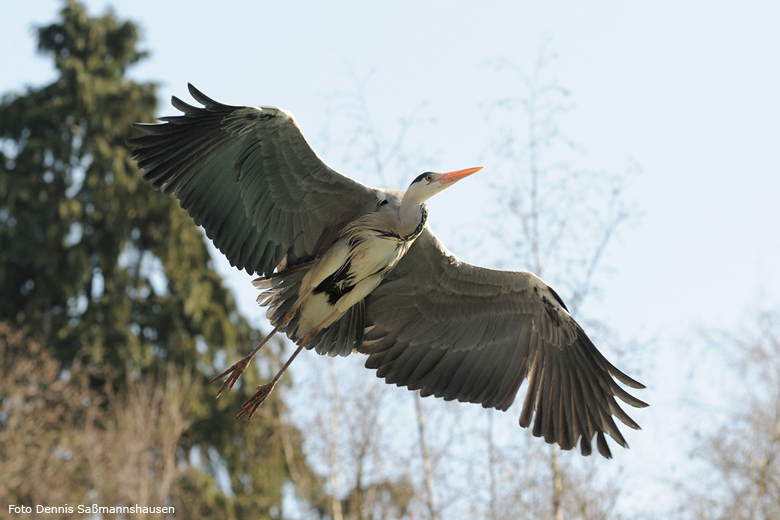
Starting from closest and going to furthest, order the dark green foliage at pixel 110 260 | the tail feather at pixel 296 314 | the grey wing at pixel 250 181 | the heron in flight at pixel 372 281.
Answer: the grey wing at pixel 250 181, the heron in flight at pixel 372 281, the tail feather at pixel 296 314, the dark green foliage at pixel 110 260

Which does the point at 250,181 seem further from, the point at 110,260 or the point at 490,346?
the point at 110,260

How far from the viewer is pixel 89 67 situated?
23.7 m

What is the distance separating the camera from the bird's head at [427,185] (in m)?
7.43

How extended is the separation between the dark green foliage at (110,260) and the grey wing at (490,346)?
11649mm

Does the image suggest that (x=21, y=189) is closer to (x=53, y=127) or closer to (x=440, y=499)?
(x=53, y=127)

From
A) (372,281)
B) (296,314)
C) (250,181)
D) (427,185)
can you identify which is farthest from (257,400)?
(427,185)

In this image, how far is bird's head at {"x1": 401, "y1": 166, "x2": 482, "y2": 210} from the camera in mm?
7434

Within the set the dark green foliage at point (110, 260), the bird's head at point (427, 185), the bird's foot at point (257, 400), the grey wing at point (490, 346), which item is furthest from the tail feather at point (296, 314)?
the dark green foliage at point (110, 260)

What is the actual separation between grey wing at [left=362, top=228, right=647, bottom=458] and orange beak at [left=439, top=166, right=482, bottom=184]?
27.5 inches

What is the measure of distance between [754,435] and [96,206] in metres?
15.1

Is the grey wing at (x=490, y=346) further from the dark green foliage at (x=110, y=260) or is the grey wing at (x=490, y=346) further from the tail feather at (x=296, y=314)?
the dark green foliage at (x=110, y=260)

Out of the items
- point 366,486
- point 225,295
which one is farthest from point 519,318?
point 225,295

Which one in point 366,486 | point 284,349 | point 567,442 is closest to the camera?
point 567,442

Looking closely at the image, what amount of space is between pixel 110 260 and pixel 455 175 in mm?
16028
